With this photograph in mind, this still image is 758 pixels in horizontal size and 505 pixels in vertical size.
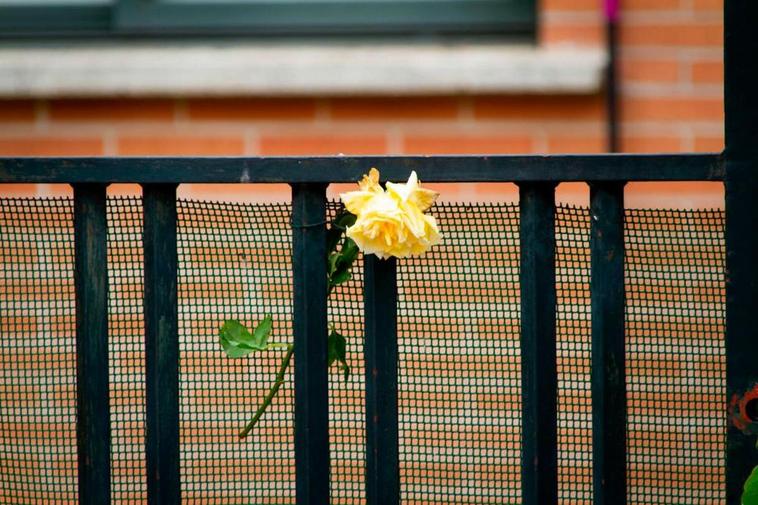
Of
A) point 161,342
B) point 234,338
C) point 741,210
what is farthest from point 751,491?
point 161,342

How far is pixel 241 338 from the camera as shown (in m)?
1.43

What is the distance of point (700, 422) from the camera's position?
1.46 m

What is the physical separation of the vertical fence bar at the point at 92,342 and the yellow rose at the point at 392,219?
0.37 meters

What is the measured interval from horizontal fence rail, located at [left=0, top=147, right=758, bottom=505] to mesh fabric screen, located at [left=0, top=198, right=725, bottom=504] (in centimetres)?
4

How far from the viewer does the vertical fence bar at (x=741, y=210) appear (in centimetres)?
140

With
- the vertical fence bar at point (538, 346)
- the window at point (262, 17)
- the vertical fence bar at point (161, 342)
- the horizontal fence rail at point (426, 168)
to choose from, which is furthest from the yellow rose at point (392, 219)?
the window at point (262, 17)

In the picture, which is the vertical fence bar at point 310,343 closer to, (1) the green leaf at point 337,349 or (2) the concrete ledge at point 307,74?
(1) the green leaf at point 337,349

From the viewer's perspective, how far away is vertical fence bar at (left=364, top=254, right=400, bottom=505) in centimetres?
143

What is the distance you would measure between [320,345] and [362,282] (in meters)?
0.11

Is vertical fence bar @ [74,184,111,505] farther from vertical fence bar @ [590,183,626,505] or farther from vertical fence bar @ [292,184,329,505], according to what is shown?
vertical fence bar @ [590,183,626,505]

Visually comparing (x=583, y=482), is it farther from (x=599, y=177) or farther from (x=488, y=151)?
(x=488, y=151)

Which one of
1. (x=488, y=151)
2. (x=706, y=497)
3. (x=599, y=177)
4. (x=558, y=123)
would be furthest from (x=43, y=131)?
(x=706, y=497)

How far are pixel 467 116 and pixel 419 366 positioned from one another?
46.1 inches

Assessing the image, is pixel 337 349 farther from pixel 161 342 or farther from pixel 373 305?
pixel 161 342
